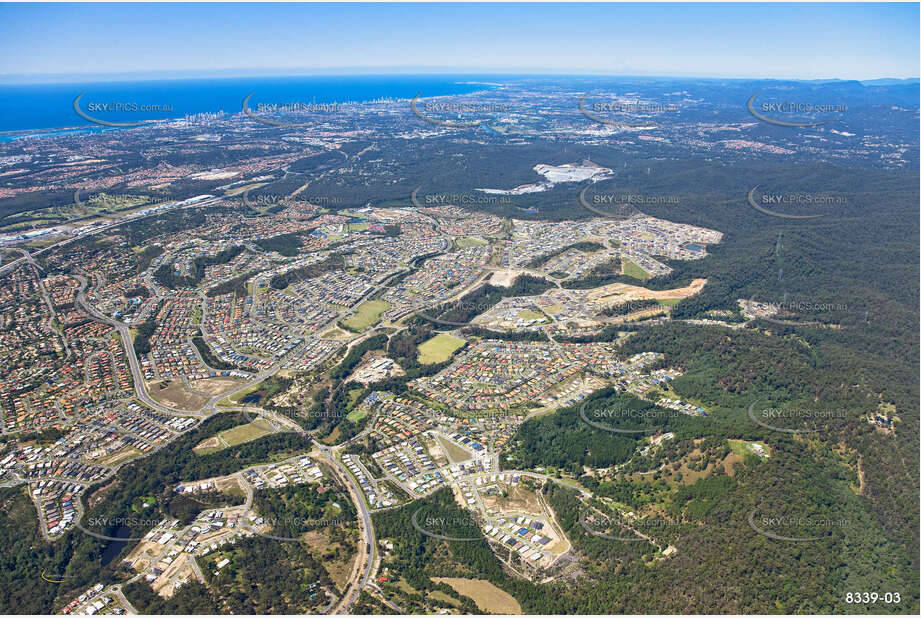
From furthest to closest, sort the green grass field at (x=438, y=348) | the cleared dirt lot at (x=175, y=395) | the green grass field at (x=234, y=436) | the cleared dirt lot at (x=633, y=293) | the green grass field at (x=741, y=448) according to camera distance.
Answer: the cleared dirt lot at (x=633, y=293) < the green grass field at (x=438, y=348) < the cleared dirt lot at (x=175, y=395) < the green grass field at (x=234, y=436) < the green grass field at (x=741, y=448)

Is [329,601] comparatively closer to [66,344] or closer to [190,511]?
[190,511]

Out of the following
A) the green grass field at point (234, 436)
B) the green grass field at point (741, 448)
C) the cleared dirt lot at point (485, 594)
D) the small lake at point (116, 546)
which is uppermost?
the green grass field at point (741, 448)

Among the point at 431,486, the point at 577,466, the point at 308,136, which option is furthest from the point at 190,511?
the point at 308,136

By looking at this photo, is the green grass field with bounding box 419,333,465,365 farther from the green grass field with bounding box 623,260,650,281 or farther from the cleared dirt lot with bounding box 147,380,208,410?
the green grass field with bounding box 623,260,650,281

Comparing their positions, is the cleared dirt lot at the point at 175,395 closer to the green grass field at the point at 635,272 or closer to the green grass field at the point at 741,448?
the green grass field at the point at 741,448

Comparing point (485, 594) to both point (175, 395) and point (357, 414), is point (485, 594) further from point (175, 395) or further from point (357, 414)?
point (175, 395)

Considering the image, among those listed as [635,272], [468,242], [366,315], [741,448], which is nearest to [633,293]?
[635,272]

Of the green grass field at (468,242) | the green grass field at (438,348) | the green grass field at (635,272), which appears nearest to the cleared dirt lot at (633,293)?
the green grass field at (635,272)

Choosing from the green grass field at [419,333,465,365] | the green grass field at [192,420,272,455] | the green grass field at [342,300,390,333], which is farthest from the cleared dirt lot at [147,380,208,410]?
the green grass field at [419,333,465,365]
